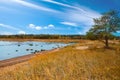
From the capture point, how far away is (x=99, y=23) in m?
50.0

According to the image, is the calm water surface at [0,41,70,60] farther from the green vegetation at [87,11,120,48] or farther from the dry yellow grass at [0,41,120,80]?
the dry yellow grass at [0,41,120,80]

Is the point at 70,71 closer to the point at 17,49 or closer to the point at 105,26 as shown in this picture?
the point at 105,26

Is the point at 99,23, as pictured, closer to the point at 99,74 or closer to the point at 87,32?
the point at 87,32

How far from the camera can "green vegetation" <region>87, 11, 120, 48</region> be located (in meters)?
49.0

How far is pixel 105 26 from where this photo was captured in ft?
161

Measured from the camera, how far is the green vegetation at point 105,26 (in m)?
49.0

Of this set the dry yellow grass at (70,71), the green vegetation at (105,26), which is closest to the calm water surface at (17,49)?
the green vegetation at (105,26)

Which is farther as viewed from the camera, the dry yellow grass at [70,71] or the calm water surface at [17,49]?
the calm water surface at [17,49]

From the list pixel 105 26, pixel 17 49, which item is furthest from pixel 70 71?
pixel 17 49

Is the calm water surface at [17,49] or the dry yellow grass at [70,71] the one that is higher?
the dry yellow grass at [70,71]

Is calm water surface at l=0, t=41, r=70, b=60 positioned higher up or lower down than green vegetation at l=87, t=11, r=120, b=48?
lower down

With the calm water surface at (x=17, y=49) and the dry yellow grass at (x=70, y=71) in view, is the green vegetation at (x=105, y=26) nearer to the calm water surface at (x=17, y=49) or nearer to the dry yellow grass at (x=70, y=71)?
the calm water surface at (x=17, y=49)

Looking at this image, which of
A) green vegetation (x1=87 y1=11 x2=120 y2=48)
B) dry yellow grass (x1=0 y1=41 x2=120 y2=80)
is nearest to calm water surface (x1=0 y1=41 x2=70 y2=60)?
green vegetation (x1=87 y1=11 x2=120 y2=48)

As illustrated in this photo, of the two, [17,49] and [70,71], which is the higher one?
[70,71]
